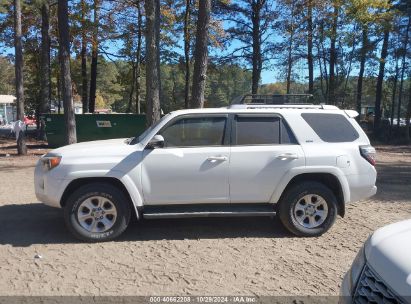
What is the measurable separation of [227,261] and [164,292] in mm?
1026

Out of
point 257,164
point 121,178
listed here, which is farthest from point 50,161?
point 257,164

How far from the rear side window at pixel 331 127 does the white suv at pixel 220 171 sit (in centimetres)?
1

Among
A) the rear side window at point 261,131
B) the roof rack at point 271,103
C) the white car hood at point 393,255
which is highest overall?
the roof rack at point 271,103

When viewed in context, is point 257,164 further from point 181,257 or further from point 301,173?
point 181,257

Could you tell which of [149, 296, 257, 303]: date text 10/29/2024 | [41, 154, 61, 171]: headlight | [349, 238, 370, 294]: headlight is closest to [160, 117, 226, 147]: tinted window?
[41, 154, 61, 171]: headlight

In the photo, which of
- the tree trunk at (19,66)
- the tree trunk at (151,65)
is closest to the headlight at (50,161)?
the tree trunk at (151,65)

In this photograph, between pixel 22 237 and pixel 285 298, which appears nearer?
pixel 285 298

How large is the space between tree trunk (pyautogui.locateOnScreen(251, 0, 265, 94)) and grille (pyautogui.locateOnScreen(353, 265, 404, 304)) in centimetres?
2522

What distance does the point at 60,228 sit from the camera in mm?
6176

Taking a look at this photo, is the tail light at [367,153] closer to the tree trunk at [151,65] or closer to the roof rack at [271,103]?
the roof rack at [271,103]

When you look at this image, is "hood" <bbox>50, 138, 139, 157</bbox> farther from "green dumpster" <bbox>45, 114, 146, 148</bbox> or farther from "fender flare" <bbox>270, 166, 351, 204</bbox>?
"green dumpster" <bbox>45, 114, 146, 148</bbox>

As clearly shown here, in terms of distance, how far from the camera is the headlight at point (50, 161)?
5.50 meters

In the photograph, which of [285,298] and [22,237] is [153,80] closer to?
[22,237]

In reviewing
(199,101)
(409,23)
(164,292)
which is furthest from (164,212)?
(409,23)
